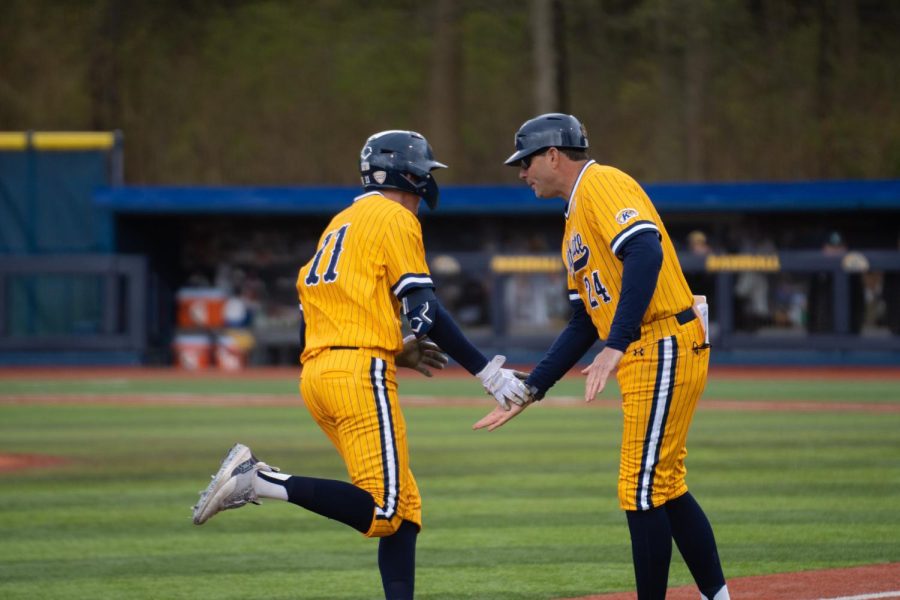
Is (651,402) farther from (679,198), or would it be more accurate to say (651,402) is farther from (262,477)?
(679,198)

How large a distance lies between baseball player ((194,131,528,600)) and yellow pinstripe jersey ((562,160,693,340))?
55 centimetres

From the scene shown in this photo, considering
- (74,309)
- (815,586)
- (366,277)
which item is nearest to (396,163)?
(366,277)

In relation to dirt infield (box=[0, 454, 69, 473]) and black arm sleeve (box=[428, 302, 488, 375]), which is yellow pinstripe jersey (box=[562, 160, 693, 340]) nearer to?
black arm sleeve (box=[428, 302, 488, 375])

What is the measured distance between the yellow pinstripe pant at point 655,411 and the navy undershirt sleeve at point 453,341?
23.3 inches

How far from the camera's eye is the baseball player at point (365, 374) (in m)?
5.16

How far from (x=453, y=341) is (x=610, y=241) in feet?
2.41

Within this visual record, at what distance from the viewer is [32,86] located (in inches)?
1337

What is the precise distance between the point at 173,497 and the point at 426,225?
14840 mm

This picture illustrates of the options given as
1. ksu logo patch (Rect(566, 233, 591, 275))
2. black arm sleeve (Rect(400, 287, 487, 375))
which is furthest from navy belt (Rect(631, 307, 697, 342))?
black arm sleeve (Rect(400, 287, 487, 375))

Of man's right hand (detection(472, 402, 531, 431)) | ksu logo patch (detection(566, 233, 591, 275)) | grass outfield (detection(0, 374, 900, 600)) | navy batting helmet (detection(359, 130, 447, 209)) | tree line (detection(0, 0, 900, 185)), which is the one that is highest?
tree line (detection(0, 0, 900, 185))

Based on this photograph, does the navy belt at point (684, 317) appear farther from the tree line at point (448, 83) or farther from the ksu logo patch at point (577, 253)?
the tree line at point (448, 83)

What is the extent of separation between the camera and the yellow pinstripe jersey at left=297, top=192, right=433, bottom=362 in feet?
17.2

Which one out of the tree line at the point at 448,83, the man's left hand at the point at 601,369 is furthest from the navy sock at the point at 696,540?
the tree line at the point at 448,83

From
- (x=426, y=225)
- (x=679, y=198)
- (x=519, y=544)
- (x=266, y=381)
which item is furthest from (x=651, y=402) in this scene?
(x=426, y=225)
